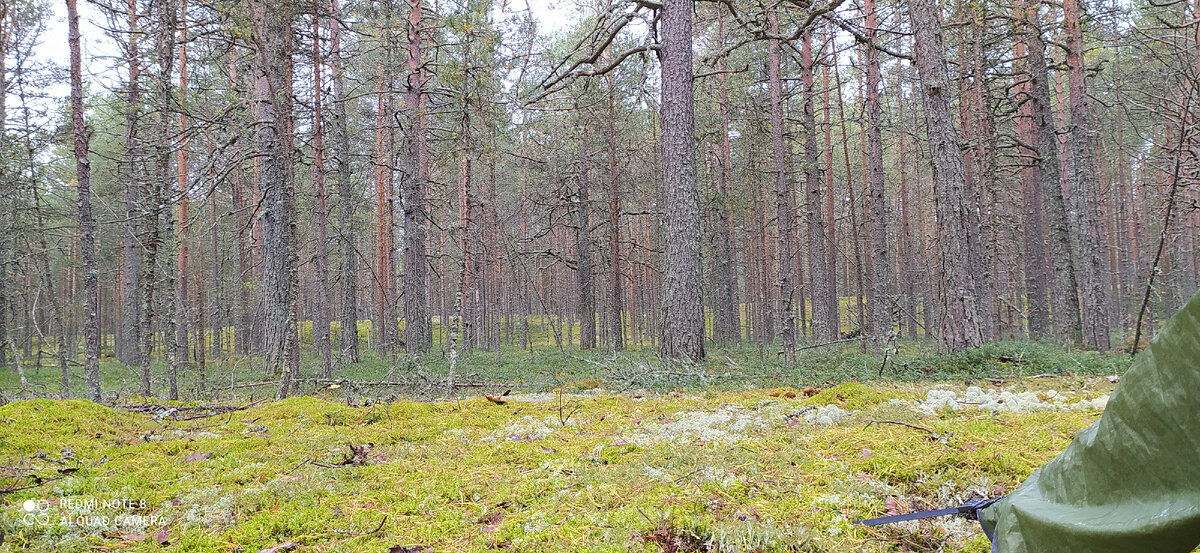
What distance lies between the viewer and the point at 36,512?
7.46 ft

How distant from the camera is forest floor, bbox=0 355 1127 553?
199 cm

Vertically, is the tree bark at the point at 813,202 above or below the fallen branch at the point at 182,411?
above

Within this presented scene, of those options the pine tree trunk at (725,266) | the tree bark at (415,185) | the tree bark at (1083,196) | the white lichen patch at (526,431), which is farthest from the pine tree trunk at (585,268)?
the white lichen patch at (526,431)

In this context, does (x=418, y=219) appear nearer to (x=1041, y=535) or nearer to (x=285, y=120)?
(x=285, y=120)

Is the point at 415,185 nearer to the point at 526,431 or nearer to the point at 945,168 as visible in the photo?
the point at 526,431

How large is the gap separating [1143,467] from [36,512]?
3.62 meters

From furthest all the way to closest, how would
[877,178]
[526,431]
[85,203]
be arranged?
[877,178] → [85,203] → [526,431]

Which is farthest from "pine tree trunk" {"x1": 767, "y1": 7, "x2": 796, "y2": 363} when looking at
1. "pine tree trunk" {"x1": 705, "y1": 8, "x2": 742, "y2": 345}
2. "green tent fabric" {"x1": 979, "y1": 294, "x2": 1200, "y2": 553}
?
"green tent fabric" {"x1": 979, "y1": 294, "x2": 1200, "y2": 553}

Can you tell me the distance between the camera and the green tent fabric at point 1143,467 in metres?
0.79

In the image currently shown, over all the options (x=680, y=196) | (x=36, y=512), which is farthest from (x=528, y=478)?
(x=680, y=196)

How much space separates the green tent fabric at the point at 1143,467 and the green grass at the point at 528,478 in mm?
952

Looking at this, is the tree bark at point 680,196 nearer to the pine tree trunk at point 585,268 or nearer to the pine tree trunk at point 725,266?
the pine tree trunk at point 585,268

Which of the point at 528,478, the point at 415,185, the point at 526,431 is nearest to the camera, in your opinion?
the point at 528,478

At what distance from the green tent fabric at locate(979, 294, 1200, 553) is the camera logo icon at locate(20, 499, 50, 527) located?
335cm
